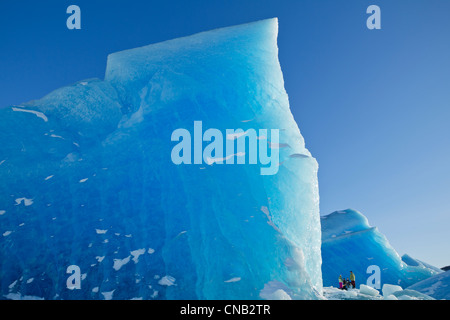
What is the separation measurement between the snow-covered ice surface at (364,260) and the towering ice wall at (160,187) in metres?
11.6

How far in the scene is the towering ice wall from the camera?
4.84 m

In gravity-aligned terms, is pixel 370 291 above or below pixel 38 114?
below

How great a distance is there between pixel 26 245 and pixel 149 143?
311 centimetres

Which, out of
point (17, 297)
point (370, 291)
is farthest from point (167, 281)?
point (370, 291)

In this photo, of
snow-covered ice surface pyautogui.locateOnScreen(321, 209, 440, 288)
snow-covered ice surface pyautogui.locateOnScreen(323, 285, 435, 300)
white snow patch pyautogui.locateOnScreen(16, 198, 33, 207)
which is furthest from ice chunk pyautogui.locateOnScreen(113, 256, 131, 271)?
snow-covered ice surface pyautogui.locateOnScreen(321, 209, 440, 288)

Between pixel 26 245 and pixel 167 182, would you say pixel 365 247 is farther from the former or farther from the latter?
pixel 26 245

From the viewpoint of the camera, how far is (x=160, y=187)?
19.1ft

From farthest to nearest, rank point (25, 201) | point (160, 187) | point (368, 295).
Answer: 1. point (368, 295)
2. point (160, 187)
3. point (25, 201)

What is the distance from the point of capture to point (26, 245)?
523cm

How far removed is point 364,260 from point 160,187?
16.2 meters

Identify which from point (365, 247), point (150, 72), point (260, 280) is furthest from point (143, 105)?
point (365, 247)

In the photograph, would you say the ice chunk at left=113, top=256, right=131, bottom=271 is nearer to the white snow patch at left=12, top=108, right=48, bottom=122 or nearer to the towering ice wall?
the towering ice wall

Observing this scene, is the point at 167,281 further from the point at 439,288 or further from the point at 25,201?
the point at 439,288

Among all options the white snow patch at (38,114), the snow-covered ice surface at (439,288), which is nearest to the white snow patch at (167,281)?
the white snow patch at (38,114)
